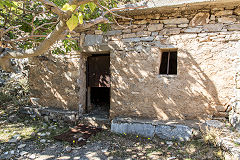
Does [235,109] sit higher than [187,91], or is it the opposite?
[187,91]

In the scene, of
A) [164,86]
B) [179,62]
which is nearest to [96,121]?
[164,86]

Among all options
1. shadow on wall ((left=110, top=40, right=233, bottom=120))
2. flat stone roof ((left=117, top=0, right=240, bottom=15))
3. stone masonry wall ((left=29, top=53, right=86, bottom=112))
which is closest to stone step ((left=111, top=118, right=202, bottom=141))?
shadow on wall ((left=110, top=40, right=233, bottom=120))

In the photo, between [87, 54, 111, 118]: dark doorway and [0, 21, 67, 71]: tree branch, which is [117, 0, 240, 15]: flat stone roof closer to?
[87, 54, 111, 118]: dark doorway

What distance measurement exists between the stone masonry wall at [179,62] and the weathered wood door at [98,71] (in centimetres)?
48

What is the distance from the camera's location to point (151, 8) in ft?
11.3

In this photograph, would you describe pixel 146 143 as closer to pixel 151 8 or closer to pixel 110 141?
pixel 110 141

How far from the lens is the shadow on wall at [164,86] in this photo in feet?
11.0

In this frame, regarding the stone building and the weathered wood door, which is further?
the weathered wood door

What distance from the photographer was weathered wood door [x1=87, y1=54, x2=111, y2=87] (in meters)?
4.52

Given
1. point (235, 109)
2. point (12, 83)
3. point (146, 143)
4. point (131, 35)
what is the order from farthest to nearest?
point (12, 83) → point (131, 35) → point (146, 143) → point (235, 109)

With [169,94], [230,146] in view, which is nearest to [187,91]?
[169,94]

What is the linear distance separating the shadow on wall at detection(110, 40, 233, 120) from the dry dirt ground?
64 cm

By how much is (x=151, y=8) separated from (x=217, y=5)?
1.35 m

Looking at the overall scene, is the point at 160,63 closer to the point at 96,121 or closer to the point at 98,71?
the point at 98,71
